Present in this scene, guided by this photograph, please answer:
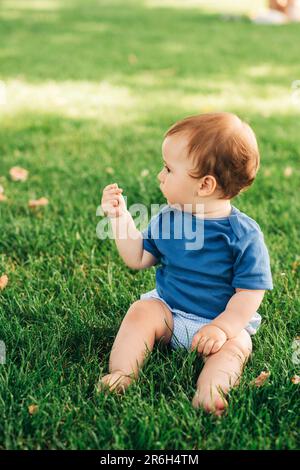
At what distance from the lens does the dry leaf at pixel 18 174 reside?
3850 mm

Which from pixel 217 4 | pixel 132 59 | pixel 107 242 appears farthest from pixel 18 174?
pixel 217 4

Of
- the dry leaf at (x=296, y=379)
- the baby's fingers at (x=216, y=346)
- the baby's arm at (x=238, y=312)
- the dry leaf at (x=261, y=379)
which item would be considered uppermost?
the baby's arm at (x=238, y=312)

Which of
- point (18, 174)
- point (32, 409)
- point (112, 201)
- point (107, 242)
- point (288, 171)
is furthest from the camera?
point (288, 171)

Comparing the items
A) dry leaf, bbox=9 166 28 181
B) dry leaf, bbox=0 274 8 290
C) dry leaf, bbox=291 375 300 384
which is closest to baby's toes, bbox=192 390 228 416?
dry leaf, bbox=291 375 300 384

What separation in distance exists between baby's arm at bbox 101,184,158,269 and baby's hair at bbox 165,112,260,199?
0.30 m

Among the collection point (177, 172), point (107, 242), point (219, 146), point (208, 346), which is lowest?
point (107, 242)

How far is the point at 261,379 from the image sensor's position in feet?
6.59

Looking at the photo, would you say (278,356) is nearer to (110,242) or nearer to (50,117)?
(110,242)

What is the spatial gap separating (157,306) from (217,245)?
0.29 m

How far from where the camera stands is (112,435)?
5.76 feet

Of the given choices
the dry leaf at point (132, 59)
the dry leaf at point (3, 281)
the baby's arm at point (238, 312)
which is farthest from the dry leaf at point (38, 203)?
the dry leaf at point (132, 59)

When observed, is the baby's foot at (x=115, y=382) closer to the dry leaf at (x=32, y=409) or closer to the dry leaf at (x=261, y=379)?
the dry leaf at (x=32, y=409)

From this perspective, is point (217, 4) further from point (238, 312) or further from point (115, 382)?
point (115, 382)

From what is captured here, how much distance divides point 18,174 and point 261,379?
7.62 ft
